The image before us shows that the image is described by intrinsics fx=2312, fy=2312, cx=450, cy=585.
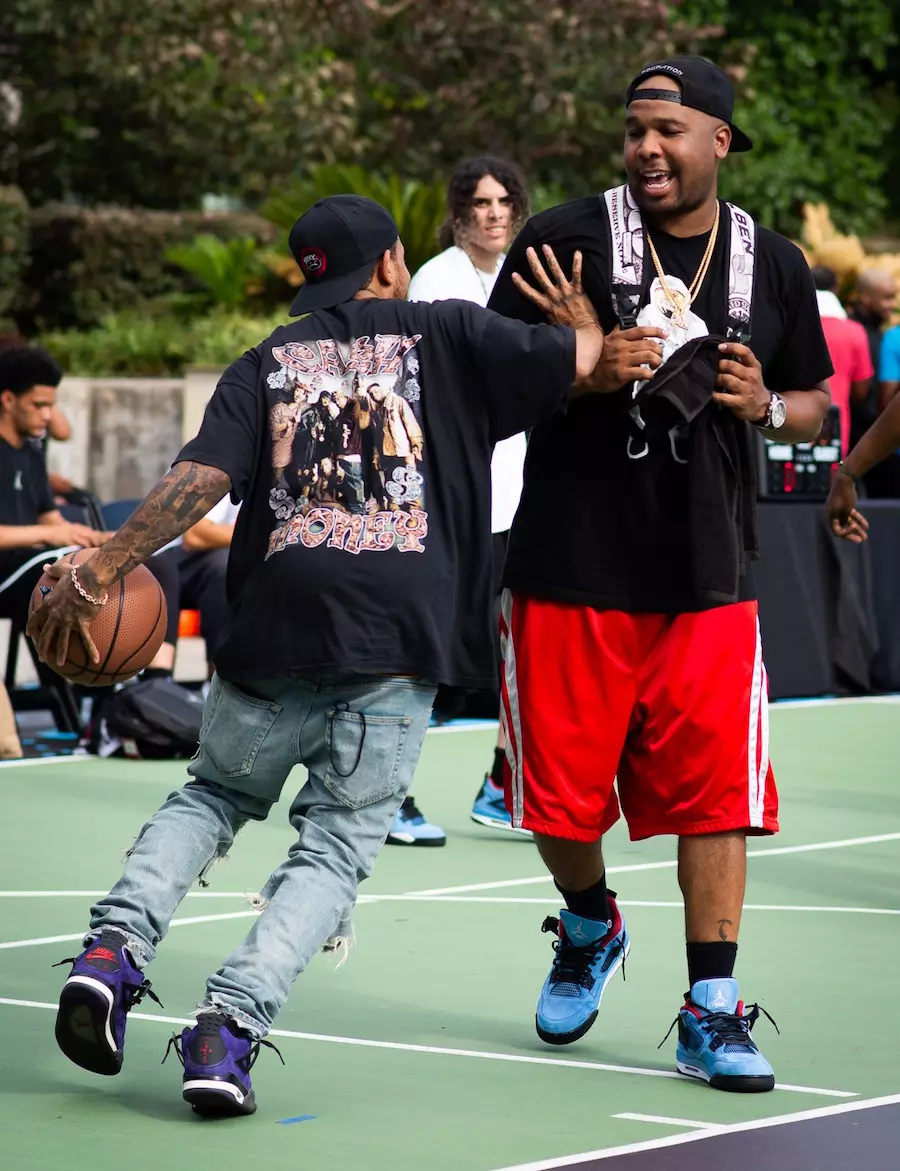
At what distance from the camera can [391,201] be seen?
1923 centimetres

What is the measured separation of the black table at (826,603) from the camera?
1312cm

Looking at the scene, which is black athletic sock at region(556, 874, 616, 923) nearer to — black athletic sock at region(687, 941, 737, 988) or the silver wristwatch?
black athletic sock at region(687, 941, 737, 988)

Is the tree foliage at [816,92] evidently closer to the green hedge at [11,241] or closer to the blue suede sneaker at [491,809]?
the green hedge at [11,241]

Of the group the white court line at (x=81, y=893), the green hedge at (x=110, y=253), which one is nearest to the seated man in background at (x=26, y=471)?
the white court line at (x=81, y=893)

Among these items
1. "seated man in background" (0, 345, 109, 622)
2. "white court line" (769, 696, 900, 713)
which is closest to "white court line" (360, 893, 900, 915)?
"seated man in background" (0, 345, 109, 622)

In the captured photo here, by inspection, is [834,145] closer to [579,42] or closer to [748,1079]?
[579,42]

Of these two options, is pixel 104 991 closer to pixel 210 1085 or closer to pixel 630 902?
pixel 210 1085

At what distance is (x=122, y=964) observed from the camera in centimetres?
458

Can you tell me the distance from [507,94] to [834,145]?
6486 millimetres

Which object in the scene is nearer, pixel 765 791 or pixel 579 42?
pixel 765 791

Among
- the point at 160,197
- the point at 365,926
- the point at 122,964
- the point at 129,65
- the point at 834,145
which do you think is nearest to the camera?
the point at 122,964

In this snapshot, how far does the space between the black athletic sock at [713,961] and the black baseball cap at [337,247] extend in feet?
5.30

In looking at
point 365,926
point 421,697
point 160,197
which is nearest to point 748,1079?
point 421,697

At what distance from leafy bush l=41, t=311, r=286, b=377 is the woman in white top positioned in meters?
10.7
